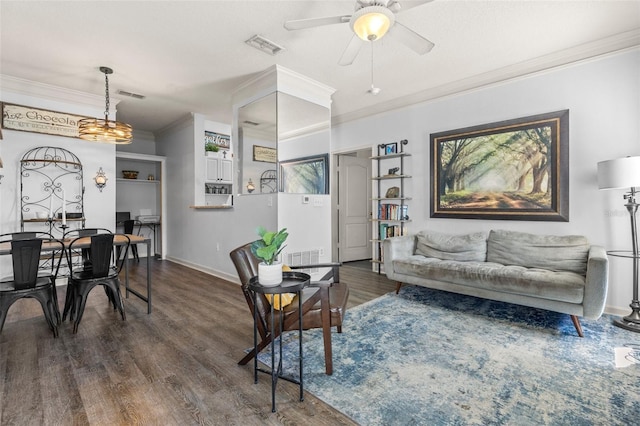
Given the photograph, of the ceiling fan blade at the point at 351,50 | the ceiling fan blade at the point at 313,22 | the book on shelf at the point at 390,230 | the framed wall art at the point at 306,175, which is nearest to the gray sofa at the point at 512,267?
the book on shelf at the point at 390,230

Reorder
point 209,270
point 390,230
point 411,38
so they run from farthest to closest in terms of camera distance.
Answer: point 209,270
point 390,230
point 411,38

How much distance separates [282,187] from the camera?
384 cm

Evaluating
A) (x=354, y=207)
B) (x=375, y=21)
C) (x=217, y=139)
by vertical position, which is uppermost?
(x=217, y=139)

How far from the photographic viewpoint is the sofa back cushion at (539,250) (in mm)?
3027

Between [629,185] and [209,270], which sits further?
[209,270]

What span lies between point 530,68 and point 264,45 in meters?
3.01

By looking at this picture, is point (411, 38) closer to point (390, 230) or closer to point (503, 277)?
point (503, 277)

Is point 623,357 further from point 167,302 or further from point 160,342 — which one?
point 167,302

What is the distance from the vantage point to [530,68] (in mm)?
3490

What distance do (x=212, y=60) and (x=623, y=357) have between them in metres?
4.64

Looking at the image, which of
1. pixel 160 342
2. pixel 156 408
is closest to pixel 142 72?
pixel 160 342

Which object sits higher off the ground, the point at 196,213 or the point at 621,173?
the point at 621,173

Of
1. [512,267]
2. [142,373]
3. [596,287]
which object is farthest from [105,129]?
[596,287]

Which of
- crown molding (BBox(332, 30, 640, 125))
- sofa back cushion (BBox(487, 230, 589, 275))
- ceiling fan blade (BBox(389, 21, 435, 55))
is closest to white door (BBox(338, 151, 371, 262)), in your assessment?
crown molding (BBox(332, 30, 640, 125))
